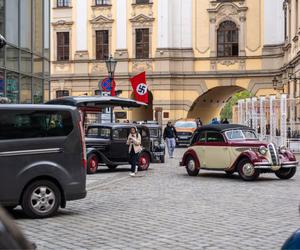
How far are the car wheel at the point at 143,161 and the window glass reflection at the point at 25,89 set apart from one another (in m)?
4.33

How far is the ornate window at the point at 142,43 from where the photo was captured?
51.1 meters

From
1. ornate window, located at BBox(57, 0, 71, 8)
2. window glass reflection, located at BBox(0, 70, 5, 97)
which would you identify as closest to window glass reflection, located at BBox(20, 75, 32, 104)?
window glass reflection, located at BBox(0, 70, 5, 97)

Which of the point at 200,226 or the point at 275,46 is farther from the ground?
the point at 275,46

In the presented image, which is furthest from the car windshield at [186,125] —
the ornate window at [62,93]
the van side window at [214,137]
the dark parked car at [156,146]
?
the van side window at [214,137]

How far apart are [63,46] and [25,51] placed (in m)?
31.5

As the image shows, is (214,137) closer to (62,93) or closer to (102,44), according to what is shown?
(102,44)

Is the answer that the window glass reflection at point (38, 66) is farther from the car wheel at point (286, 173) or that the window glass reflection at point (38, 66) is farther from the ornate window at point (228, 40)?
the ornate window at point (228, 40)

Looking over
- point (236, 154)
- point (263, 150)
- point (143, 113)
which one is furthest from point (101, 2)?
point (263, 150)

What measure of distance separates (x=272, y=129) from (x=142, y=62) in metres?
21.2

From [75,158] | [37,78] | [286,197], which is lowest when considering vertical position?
[286,197]

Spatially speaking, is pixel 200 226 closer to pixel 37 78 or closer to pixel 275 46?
pixel 37 78

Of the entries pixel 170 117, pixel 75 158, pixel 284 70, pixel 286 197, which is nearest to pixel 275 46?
pixel 284 70

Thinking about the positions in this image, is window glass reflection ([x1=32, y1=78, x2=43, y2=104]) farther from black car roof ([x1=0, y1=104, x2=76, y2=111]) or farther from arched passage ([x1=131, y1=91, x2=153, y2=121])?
arched passage ([x1=131, y1=91, x2=153, y2=121])

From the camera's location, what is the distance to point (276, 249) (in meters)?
7.74
